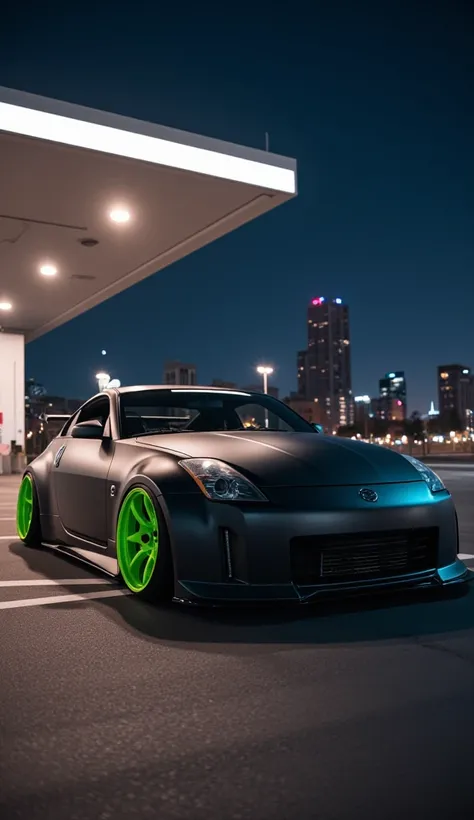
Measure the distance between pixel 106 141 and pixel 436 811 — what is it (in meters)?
10.5

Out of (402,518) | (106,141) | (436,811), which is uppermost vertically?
(106,141)

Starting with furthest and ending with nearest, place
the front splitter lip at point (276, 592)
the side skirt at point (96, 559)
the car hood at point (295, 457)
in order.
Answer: the side skirt at point (96, 559) → the car hood at point (295, 457) → the front splitter lip at point (276, 592)

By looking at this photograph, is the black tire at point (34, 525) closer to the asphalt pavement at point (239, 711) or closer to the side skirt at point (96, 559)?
the side skirt at point (96, 559)

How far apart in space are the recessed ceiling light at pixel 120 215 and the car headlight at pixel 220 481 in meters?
10.6

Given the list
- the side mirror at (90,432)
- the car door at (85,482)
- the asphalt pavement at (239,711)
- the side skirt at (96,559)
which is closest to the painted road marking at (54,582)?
the side skirt at (96,559)

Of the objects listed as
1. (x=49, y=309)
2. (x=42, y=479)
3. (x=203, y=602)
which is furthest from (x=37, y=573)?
(x=49, y=309)

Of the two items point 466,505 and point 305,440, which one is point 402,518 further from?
point 466,505

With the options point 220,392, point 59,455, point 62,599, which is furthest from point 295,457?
point 59,455

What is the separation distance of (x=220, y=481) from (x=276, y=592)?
0.65 m

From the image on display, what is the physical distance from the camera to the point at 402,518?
4188mm

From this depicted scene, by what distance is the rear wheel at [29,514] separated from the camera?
21.8 ft

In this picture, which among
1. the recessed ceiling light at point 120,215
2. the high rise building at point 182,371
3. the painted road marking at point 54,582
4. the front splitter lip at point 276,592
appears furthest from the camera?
the high rise building at point 182,371

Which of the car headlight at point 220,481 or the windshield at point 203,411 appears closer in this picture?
the car headlight at point 220,481

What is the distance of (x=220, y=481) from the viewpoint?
4.18m
